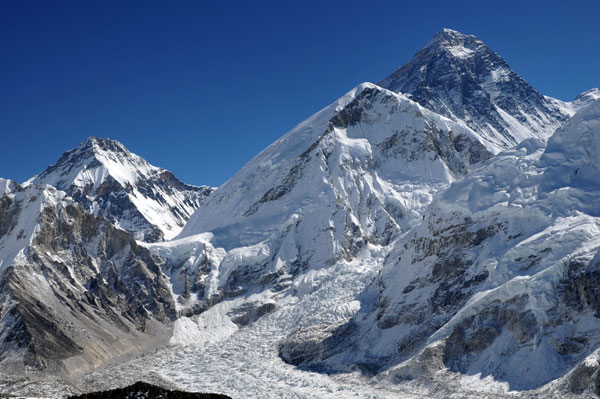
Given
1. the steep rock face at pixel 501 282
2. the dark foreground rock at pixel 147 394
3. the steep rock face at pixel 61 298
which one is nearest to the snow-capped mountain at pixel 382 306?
the steep rock face at pixel 501 282

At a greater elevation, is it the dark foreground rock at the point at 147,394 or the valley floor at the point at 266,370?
the valley floor at the point at 266,370

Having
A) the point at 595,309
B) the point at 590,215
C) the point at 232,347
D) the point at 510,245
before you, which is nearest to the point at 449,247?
the point at 510,245

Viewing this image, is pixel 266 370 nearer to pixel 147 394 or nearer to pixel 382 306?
pixel 382 306

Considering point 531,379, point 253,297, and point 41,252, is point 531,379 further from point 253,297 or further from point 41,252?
point 41,252

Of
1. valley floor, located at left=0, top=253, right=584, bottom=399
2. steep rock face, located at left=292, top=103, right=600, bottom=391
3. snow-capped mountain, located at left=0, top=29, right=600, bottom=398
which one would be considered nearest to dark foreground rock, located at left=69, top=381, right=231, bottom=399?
snow-capped mountain, located at left=0, top=29, right=600, bottom=398

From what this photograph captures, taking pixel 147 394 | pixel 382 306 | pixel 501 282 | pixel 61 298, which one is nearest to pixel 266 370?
pixel 382 306

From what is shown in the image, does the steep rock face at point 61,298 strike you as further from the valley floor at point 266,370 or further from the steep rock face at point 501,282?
the steep rock face at point 501,282
